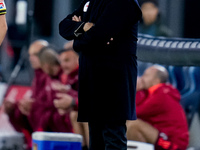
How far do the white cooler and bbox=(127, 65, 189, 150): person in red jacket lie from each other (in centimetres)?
136

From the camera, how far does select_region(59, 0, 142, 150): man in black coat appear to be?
2744 millimetres

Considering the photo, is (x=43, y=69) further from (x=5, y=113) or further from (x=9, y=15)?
(x=9, y=15)

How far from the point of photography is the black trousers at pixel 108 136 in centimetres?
273

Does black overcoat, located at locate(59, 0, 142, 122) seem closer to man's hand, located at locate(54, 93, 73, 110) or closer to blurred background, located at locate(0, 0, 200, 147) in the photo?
blurred background, located at locate(0, 0, 200, 147)

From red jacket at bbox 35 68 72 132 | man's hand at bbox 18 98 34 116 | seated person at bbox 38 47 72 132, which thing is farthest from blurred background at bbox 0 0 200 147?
red jacket at bbox 35 68 72 132

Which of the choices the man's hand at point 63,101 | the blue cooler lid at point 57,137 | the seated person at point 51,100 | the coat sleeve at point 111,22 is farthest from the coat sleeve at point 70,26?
the seated person at point 51,100

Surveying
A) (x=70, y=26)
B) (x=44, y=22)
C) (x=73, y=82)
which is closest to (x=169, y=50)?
(x=73, y=82)

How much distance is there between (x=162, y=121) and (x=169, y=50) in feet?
1.76

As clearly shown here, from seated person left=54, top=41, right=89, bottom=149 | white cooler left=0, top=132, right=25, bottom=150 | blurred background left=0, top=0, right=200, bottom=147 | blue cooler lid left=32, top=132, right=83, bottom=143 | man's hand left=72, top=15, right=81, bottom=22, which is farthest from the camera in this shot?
white cooler left=0, top=132, right=25, bottom=150

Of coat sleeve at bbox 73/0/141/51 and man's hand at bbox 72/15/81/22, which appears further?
man's hand at bbox 72/15/81/22

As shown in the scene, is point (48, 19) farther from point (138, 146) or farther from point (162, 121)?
point (138, 146)

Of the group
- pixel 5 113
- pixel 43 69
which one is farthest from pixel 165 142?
pixel 5 113

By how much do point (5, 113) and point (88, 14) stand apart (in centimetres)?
291

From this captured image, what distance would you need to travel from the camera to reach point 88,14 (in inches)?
115
